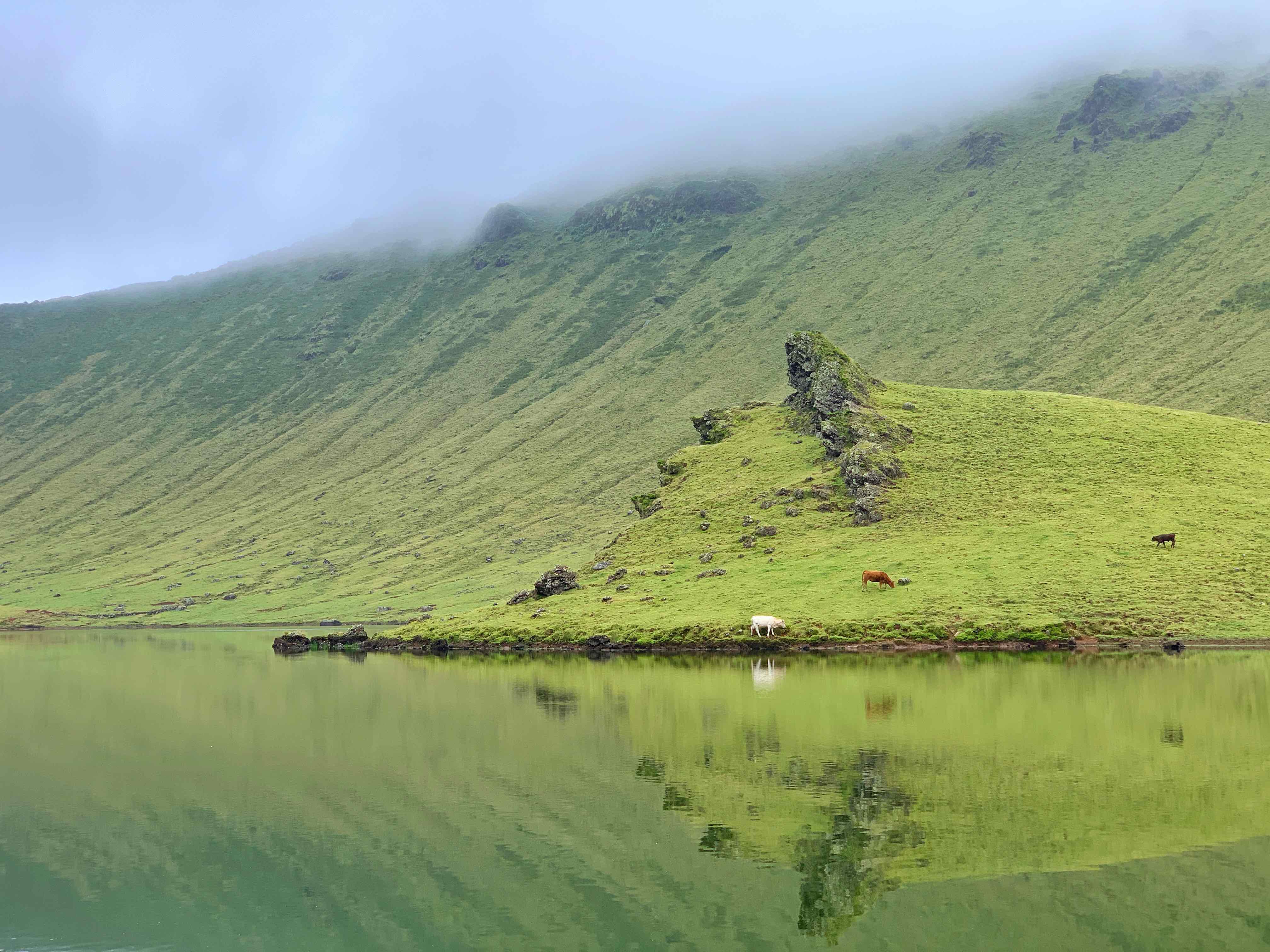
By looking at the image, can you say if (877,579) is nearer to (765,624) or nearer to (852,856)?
(765,624)

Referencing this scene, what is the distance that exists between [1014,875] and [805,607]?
62.3 meters

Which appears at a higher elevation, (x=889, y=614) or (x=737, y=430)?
(x=737, y=430)

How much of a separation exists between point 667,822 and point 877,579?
6055cm

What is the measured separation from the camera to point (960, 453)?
11488 centimetres

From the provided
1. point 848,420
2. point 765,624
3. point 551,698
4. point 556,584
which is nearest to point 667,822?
point 551,698

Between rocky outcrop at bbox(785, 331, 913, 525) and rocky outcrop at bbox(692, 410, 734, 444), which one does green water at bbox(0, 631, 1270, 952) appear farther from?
rocky outcrop at bbox(692, 410, 734, 444)

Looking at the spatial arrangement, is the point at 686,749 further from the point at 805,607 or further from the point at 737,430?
the point at 737,430

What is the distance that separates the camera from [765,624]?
78.9 m

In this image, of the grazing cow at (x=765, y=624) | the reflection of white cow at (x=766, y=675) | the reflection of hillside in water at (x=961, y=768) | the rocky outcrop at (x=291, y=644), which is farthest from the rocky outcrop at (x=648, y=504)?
the reflection of hillside in water at (x=961, y=768)

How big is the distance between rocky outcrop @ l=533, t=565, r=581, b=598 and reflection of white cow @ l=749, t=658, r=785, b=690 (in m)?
36.0

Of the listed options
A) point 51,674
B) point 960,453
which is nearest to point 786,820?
point 51,674

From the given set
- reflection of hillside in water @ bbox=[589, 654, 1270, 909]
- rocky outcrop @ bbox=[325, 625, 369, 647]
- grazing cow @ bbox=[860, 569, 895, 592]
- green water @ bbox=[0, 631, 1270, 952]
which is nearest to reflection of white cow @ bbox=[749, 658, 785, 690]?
reflection of hillside in water @ bbox=[589, 654, 1270, 909]

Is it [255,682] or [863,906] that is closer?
[863,906]

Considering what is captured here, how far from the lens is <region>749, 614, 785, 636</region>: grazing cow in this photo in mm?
78375
